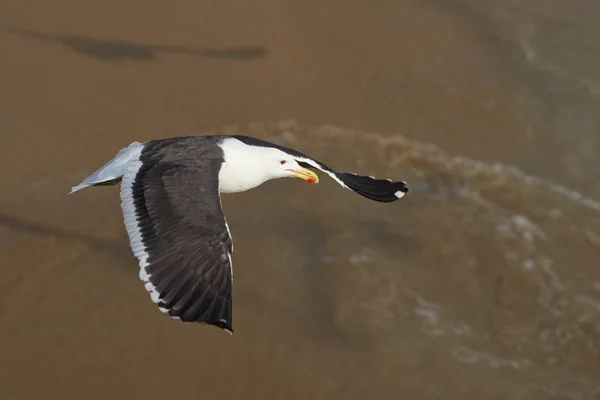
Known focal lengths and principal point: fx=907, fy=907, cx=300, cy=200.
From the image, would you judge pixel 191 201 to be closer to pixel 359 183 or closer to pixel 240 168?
pixel 240 168

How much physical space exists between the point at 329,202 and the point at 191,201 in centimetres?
203

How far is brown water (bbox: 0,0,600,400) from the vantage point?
572cm

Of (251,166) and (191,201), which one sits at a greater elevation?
(191,201)

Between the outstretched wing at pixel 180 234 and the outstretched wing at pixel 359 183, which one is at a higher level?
the outstretched wing at pixel 180 234

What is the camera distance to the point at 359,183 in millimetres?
6645

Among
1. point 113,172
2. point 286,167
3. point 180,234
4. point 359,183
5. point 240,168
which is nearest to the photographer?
point 180,234

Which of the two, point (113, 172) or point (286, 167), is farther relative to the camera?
point (286, 167)

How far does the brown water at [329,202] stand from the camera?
18.8 feet

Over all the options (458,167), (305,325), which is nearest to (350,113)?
(458,167)

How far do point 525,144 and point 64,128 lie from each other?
4094mm

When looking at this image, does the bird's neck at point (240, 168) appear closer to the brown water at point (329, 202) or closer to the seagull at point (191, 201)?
the seagull at point (191, 201)

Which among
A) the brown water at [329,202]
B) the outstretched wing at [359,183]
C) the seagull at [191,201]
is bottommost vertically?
the brown water at [329,202]

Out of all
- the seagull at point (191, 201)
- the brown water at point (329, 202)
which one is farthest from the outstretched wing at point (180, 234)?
the brown water at point (329, 202)

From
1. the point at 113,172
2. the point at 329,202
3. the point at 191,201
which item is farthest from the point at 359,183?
the point at 113,172
